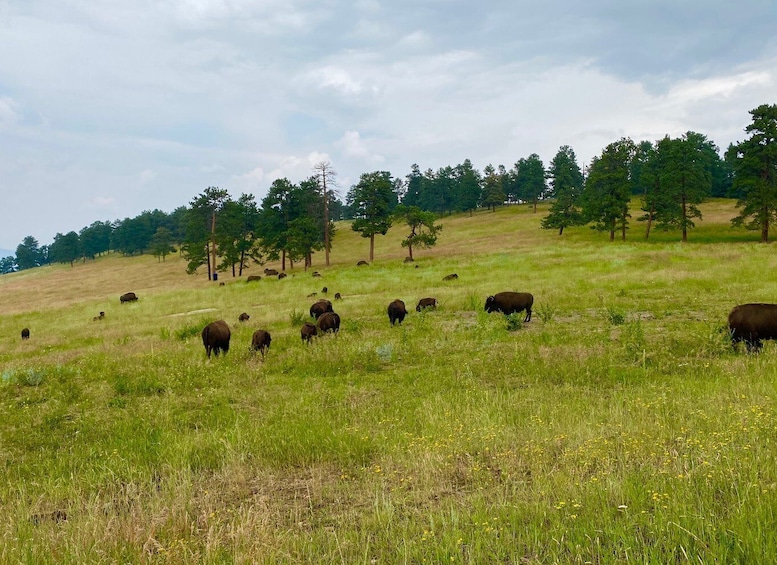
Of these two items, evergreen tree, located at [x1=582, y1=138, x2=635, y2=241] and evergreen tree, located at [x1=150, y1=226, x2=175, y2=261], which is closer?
evergreen tree, located at [x1=582, y1=138, x2=635, y2=241]

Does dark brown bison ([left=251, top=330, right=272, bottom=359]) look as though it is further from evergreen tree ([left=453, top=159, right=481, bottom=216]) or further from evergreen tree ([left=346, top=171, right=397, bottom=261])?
evergreen tree ([left=453, top=159, right=481, bottom=216])

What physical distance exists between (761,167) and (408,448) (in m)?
56.8

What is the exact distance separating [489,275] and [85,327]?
29.0 m

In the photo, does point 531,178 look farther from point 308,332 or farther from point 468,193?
point 308,332

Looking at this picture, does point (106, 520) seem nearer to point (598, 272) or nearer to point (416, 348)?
point (416, 348)

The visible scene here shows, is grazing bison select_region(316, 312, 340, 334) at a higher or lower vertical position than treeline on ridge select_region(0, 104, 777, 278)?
lower

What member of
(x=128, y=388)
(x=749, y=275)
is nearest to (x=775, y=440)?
(x=128, y=388)

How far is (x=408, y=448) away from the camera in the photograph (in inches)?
245

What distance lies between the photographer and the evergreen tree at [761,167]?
1730 inches

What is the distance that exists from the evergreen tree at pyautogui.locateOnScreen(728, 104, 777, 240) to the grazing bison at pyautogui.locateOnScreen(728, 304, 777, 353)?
4400 centimetres

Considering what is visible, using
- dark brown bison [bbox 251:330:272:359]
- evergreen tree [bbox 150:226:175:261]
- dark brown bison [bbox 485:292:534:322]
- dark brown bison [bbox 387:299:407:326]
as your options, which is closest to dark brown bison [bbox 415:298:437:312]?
dark brown bison [bbox 387:299:407:326]

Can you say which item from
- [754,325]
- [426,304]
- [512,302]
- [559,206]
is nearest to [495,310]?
[512,302]

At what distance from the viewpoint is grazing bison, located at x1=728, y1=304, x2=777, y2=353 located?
11.6 metres

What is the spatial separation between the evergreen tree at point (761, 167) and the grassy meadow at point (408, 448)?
38.4 m
